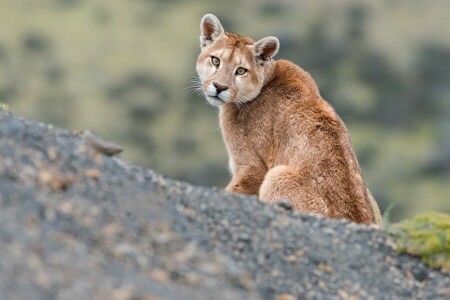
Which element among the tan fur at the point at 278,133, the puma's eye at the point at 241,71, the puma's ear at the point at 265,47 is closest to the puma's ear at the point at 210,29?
the tan fur at the point at 278,133

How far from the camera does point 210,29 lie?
15.4 m

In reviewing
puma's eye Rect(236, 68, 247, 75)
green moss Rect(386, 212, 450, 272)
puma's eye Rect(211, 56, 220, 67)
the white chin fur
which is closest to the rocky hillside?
green moss Rect(386, 212, 450, 272)

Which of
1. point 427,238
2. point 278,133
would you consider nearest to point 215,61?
point 278,133

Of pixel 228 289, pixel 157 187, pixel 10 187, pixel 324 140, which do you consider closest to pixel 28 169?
pixel 10 187

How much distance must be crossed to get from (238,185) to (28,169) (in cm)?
544

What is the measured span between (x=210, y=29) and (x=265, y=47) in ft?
3.34

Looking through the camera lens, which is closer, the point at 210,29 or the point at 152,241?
the point at 152,241

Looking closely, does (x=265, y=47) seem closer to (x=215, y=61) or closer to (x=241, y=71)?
(x=241, y=71)

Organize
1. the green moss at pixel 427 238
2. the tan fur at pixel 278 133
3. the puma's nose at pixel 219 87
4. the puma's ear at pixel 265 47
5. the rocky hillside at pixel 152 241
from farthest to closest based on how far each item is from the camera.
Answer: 1. the puma's ear at pixel 265 47
2. the puma's nose at pixel 219 87
3. the tan fur at pixel 278 133
4. the green moss at pixel 427 238
5. the rocky hillside at pixel 152 241

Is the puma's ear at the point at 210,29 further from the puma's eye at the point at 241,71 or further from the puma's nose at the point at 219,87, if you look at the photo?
the puma's nose at the point at 219,87

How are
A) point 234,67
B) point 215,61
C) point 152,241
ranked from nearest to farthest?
point 152,241 → point 234,67 → point 215,61

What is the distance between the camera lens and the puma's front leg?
13.9m

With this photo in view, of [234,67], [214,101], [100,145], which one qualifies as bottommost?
[100,145]

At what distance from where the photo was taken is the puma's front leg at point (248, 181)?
13.9 m
